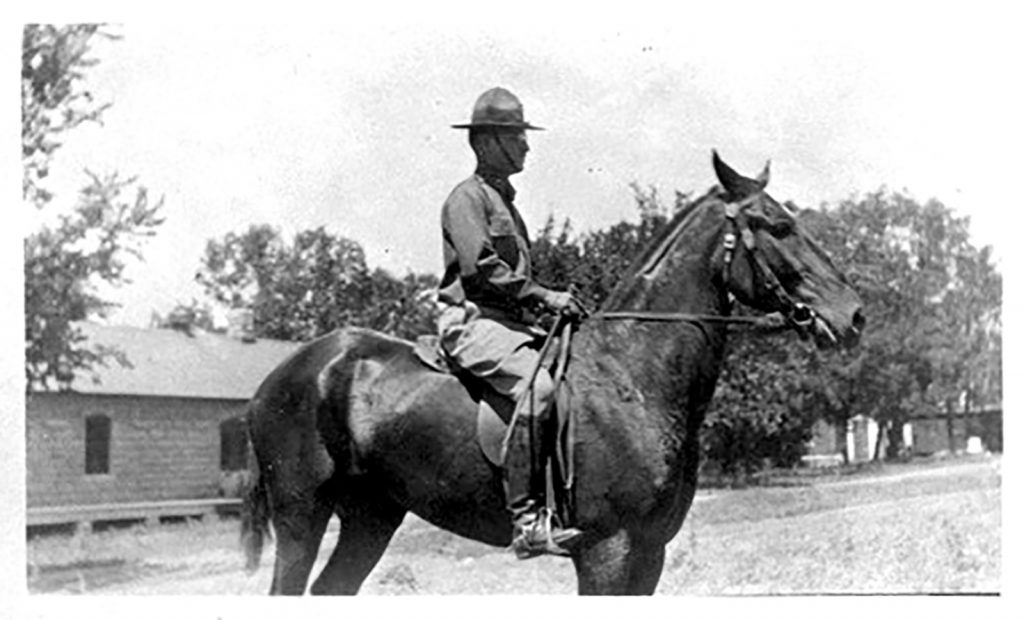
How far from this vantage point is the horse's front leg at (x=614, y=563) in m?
6.11

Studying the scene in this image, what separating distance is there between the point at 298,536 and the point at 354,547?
0.36 meters

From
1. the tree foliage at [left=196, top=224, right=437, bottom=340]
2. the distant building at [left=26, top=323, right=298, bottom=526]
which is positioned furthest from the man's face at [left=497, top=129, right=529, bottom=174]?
the distant building at [left=26, top=323, right=298, bottom=526]

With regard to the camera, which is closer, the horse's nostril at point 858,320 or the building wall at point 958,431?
the horse's nostril at point 858,320

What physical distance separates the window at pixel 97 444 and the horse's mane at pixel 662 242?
10.8 feet

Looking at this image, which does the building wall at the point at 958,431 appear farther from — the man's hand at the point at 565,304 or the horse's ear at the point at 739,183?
the man's hand at the point at 565,304

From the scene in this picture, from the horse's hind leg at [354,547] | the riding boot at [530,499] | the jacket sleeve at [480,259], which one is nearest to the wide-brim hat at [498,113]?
the jacket sleeve at [480,259]

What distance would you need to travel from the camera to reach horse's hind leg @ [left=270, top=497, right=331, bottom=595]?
6664 mm

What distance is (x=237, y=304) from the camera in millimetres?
8328

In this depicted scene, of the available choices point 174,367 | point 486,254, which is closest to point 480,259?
point 486,254

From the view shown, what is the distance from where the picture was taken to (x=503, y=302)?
6.38 m

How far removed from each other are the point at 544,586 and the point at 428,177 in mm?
2449

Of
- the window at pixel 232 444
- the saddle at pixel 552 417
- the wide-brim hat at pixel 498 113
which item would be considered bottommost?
the window at pixel 232 444

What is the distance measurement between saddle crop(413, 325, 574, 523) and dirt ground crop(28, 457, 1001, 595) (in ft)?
5.01

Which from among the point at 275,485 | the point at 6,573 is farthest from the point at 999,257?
the point at 6,573
